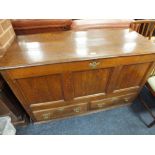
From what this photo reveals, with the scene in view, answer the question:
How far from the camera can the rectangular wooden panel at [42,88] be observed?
3.04 ft

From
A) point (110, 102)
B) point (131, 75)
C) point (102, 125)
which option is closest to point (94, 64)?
point (131, 75)

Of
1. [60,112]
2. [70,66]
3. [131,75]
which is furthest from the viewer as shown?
[60,112]

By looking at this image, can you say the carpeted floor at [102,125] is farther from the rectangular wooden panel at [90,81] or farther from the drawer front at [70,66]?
the drawer front at [70,66]

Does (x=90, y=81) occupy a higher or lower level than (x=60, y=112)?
higher

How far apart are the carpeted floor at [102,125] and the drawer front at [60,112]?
104 millimetres

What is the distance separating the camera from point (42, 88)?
39.4 inches

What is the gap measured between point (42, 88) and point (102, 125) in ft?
2.74

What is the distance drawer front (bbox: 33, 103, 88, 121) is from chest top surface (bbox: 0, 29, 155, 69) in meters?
0.60

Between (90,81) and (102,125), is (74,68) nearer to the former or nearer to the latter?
(90,81)

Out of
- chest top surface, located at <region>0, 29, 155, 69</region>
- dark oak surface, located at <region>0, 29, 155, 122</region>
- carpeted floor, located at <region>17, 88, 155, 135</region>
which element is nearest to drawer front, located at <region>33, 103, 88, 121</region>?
dark oak surface, located at <region>0, 29, 155, 122</region>

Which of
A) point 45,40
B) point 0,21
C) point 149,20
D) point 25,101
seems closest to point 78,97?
point 25,101

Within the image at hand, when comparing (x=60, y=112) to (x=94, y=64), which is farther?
(x=60, y=112)
